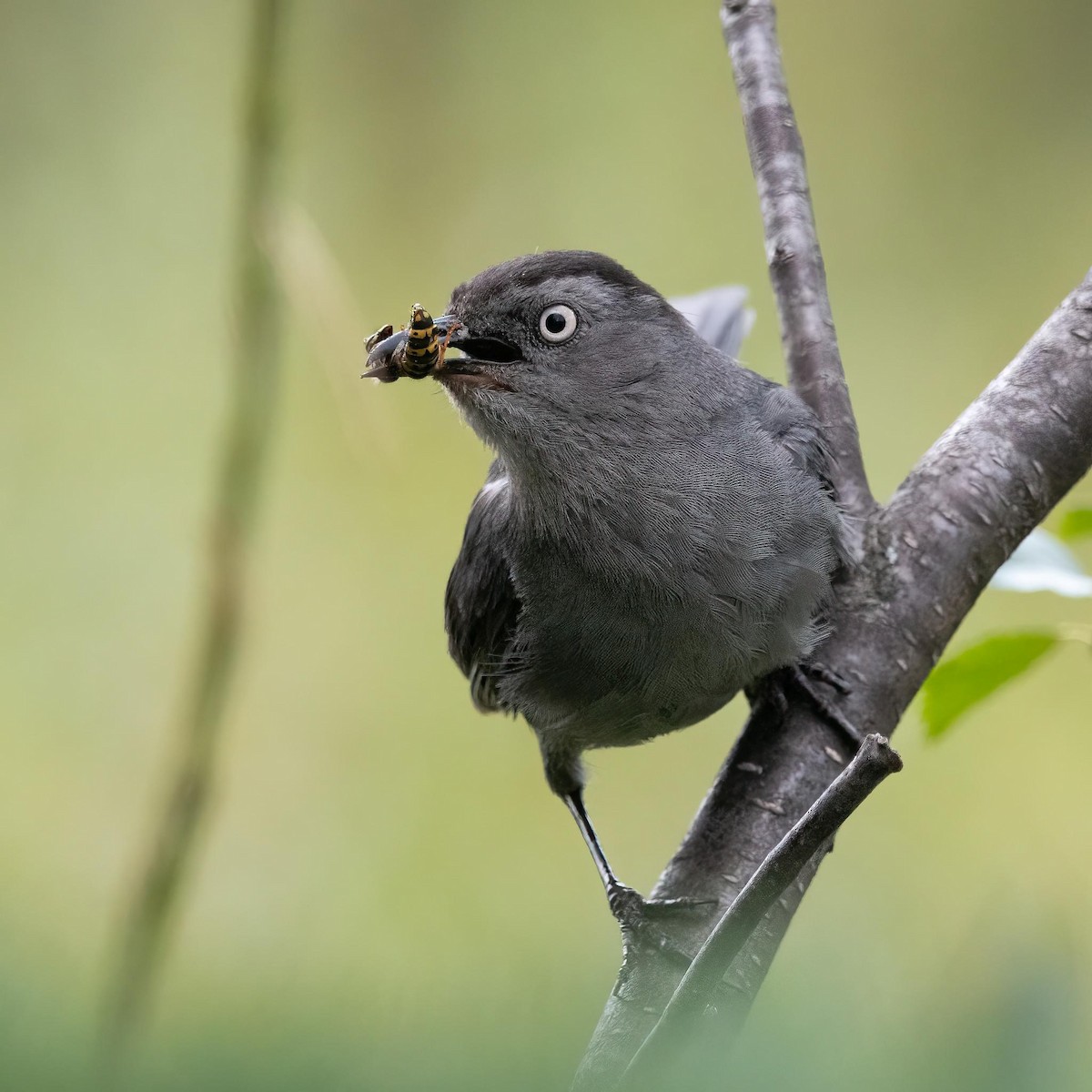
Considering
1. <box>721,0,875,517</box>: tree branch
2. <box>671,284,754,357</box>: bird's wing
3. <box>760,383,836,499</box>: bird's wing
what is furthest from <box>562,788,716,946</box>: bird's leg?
<box>671,284,754,357</box>: bird's wing

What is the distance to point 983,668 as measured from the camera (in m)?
2.35

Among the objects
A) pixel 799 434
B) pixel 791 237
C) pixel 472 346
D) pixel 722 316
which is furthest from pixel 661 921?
pixel 722 316

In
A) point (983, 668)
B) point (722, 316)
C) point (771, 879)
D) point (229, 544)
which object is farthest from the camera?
point (722, 316)

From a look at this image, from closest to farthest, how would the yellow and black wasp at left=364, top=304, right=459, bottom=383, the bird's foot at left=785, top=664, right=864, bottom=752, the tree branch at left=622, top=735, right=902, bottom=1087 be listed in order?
the tree branch at left=622, top=735, right=902, bottom=1087, the bird's foot at left=785, top=664, right=864, bottom=752, the yellow and black wasp at left=364, top=304, right=459, bottom=383

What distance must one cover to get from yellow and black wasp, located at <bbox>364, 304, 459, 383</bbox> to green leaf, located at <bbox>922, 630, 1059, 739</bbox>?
4.53ft

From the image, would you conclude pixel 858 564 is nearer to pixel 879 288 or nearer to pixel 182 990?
pixel 182 990

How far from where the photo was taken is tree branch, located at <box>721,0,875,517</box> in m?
3.32

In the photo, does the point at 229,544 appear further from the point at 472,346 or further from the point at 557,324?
the point at 557,324

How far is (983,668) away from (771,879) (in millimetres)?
1122

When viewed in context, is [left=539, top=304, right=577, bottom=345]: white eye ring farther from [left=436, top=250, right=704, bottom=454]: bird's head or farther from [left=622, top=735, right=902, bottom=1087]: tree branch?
[left=622, top=735, right=902, bottom=1087]: tree branch

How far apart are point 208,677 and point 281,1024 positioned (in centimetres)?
194

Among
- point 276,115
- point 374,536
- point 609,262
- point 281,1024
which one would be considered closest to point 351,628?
point 374,536

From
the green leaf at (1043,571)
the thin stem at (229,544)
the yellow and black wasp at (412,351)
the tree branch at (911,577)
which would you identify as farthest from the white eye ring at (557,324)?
the green leaf at (1043,571)

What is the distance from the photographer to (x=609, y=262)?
10.6 feet
